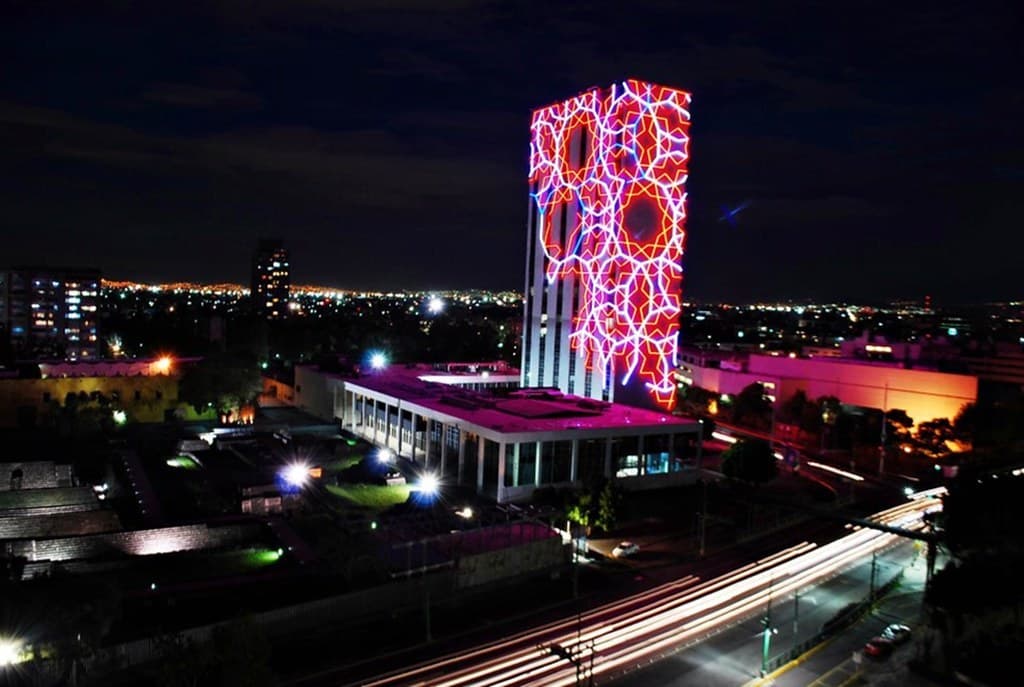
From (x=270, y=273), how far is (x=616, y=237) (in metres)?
146

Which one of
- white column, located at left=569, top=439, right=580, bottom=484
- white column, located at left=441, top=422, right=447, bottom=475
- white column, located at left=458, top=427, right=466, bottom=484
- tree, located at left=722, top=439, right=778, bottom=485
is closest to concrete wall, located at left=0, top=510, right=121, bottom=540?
white column, located at left=458, top=427, right=466, bottom=484

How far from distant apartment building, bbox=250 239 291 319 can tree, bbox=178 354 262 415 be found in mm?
135515

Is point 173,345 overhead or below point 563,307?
below

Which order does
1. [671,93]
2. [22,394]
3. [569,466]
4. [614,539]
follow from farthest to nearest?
[671,93], [22,394], [569,466], [614,539]

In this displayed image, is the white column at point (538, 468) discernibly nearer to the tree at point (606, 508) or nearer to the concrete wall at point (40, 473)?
the tree at point (606, 508)

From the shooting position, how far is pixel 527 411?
28172 mm

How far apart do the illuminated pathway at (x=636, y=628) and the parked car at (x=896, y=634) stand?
2236 mm

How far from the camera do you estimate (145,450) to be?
1110 inches

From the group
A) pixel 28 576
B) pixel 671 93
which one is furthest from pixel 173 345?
pixel 28 576

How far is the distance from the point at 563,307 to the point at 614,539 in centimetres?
1600

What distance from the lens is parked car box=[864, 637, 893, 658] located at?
14867 millimetres

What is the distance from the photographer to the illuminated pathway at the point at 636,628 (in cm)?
1366

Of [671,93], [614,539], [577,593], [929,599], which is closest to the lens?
[929,599]

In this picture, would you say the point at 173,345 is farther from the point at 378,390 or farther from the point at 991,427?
the point at 991,427
